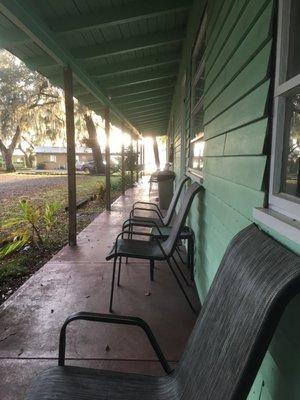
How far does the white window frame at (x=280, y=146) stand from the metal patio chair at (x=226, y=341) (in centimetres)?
6

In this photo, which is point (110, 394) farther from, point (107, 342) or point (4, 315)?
point (4, 315)

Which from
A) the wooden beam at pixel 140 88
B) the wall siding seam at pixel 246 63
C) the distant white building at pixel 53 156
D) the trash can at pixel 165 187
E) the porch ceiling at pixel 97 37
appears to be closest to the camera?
the wall siding seam at pixel 246 63

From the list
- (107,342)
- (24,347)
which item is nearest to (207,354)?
(107,342)

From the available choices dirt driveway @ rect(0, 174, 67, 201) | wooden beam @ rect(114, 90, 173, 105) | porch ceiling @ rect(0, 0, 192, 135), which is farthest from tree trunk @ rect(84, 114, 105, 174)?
porch ceiling @ rect(0, 0, 192, 135)

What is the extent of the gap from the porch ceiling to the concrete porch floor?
2.13 metres

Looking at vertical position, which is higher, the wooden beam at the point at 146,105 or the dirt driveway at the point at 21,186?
the wooden beam at the point at 146,105

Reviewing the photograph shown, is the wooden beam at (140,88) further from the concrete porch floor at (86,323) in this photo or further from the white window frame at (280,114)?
the white window frame at (280,114)

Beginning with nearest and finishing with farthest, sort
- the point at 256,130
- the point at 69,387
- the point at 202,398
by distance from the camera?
the point at 202,398, the point at 69,387, the point at 256,130

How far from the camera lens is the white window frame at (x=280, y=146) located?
3.17 feet

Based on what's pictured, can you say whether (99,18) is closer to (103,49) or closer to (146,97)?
(103,49)

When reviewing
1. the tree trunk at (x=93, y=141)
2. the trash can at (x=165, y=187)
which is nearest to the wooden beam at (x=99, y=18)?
the trash can at (x=165, y=187)

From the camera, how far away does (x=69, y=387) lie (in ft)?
3.89

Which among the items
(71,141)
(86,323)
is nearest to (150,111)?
(71,141)

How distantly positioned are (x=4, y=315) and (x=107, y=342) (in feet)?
2.80
